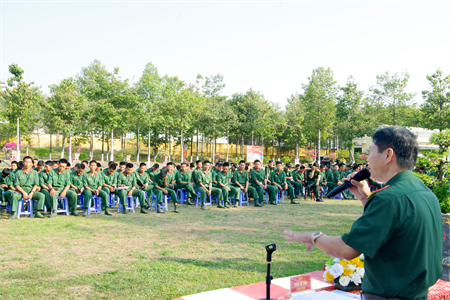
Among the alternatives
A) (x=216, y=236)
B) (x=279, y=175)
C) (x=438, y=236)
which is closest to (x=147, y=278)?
(x=216, y=236)

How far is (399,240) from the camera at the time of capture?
158 cm

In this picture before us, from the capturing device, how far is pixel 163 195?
10.1m

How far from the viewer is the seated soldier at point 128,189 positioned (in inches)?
368

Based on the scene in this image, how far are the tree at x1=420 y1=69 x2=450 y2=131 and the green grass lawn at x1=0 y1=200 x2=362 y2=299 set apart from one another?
1788cm

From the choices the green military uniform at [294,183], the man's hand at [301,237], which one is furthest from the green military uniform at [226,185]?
the man's hand at [301,237]

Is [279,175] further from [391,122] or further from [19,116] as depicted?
[391,122]

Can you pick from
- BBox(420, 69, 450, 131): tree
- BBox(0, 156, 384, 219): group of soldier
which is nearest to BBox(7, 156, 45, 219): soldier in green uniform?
BBox(0, 156, 384, 219): group of soldier

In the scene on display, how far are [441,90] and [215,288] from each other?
81.8 ft

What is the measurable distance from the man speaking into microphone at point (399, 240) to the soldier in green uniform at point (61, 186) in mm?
8387

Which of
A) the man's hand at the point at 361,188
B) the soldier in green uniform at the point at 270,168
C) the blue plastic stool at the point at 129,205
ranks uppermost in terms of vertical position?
the man's hand at the point at 361,188

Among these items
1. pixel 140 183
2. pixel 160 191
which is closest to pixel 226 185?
pixel 160 191

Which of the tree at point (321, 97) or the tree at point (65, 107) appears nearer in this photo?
the tree at point (65, 107)

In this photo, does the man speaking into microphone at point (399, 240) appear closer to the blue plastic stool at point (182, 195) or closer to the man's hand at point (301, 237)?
the man's hand at point (301, 237)

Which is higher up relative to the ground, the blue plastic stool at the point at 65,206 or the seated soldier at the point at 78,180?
the seated soldier at the point at 78,180
